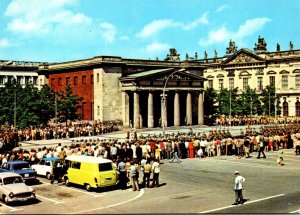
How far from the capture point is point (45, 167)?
26969 mm

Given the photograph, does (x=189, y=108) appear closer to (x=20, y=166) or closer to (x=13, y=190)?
(x=20, y=166)

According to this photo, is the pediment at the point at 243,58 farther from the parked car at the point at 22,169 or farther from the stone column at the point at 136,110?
the parked car at the point at 22,169

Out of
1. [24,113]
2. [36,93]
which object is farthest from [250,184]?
[36,93]

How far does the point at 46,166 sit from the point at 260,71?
239ft

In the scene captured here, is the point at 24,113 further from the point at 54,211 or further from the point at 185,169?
the point at 54,211

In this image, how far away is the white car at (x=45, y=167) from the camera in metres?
26.6

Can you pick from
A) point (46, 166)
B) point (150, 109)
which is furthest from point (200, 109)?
point (46, 166)

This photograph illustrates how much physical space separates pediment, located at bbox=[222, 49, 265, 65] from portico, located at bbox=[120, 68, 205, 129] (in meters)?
26.3

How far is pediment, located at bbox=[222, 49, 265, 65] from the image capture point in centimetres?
9331

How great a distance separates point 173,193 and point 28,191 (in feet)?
22.3

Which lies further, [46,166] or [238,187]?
[46,166]

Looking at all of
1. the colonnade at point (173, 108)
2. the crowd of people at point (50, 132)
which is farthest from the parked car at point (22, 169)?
the colonnade at point (173, 108)

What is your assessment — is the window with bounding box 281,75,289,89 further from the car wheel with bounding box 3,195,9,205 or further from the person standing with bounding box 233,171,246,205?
the car wheel with bounding box 3,195,9,205

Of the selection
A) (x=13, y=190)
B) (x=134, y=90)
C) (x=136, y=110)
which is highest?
(x=134, y=90)
